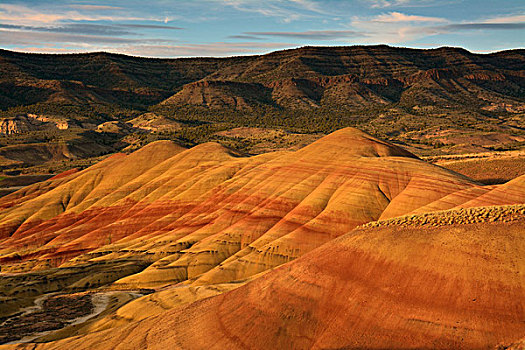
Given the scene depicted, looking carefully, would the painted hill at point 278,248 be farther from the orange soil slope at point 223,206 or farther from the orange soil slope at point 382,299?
the orange soil slope at point 223,206

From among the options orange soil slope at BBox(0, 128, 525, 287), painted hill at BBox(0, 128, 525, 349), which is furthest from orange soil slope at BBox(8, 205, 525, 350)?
orange soil slope at BBox(0, 128, 525, 287)

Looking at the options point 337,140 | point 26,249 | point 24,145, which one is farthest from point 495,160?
point 24,145

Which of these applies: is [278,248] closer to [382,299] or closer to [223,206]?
[223,206]

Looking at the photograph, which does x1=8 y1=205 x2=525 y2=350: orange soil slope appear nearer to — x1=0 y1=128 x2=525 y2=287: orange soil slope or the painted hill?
the painted hill

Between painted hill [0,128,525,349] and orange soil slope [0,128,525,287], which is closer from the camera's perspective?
painted hill [0,128,525,349]

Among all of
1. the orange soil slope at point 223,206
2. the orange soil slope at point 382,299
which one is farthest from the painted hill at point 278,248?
the orange soil slope at point 223,206

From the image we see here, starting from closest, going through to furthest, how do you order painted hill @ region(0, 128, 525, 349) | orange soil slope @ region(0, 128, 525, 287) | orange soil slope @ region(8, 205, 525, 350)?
orange soil slope @ region(8, 205, 525, 350) → painted hill @ region(0, 128, 525, 349) → orange soil slope @ region(0, 128, 525, 287)

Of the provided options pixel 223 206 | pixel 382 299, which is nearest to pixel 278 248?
pixel 223 206
